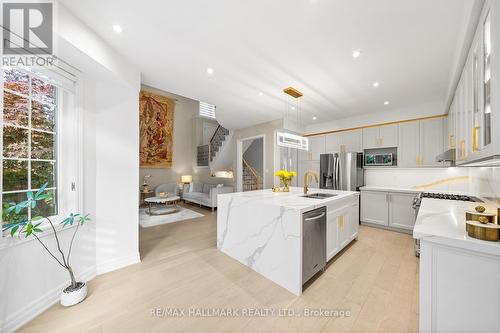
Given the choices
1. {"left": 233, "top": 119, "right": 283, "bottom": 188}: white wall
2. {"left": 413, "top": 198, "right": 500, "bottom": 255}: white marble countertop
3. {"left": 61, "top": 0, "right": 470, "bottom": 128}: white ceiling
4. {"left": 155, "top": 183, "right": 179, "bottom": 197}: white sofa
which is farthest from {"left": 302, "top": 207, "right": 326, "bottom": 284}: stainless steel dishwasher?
{"left": 155, "top": 183, "right": 179, "bottom": 197}: white sofa

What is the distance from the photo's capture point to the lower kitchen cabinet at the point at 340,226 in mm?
2479

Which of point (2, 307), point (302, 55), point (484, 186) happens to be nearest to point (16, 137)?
point (2, 307)

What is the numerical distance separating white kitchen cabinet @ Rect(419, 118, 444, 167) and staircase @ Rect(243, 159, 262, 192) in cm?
442

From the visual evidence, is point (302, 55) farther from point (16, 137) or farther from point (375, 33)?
point (16, 137)

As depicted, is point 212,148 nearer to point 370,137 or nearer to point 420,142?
point 370,137

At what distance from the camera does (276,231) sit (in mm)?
2135

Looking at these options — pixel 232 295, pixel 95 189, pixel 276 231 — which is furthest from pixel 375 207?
pixel 95 189

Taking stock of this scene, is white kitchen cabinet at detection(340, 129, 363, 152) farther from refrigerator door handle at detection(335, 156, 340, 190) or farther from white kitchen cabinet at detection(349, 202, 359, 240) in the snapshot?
white kitchen cabinet at detection(349, 202, 359, 240)

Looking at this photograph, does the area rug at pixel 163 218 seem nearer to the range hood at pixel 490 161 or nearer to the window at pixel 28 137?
the window at pixel 28 137

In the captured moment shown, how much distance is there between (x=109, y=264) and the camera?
2.33 metres

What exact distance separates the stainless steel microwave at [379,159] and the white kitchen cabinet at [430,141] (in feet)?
1.68

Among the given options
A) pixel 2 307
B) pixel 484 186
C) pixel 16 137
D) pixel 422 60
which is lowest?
pixel 2 307

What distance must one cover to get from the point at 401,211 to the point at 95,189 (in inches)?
206

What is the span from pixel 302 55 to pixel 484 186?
283 centimetres
